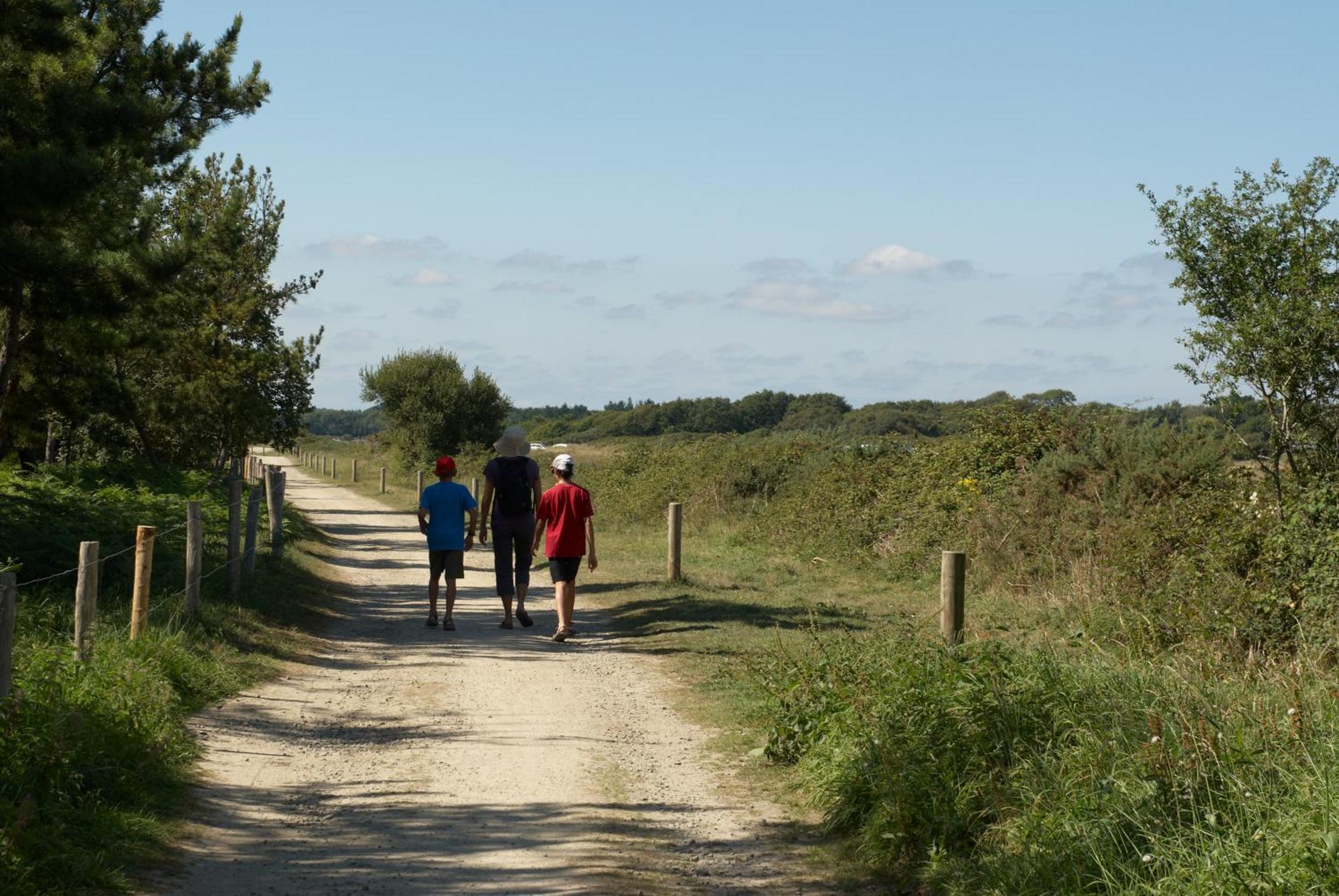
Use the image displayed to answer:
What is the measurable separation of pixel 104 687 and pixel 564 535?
5.97m

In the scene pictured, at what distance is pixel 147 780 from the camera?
7.25 m

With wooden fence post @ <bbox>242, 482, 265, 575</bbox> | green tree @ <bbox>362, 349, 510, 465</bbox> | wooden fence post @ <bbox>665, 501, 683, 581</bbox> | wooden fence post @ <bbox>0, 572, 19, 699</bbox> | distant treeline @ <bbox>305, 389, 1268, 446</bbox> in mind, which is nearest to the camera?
wooden fence post @ <bbox>0, 572, 19, 699</bbox>

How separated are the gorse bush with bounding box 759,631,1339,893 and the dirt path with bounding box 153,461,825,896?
589 mm

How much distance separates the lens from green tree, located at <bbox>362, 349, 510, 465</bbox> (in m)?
55.0

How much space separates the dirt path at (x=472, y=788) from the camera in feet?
19.9

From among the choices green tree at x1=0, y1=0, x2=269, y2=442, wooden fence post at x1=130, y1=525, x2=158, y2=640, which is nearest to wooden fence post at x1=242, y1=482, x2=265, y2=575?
green tree at x1=0, y1=0, x2=269, y2=442

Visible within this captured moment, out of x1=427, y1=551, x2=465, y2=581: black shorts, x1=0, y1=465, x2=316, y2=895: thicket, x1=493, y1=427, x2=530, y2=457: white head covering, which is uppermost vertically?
x1=493, y1=427, x2=530, y2=457: white head covering

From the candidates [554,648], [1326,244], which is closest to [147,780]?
[554,648]

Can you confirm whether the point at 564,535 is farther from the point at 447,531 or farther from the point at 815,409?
the point at 815,409

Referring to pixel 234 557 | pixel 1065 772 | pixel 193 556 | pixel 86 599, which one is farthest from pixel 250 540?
pixel 1065 772

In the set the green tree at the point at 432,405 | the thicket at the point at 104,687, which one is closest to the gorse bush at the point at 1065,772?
the thicket at the point at 104,687

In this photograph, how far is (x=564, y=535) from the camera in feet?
44.7

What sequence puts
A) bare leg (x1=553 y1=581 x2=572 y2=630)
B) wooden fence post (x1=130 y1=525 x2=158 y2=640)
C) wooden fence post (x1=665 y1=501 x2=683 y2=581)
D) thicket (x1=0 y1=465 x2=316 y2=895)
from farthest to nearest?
wooden fence post (x1=665 y1=501 x2=683 y2=581)
bare leg (x1=553 y1=581 x2=572 y2=630)
wooden fence post (x1=130 y1=525 x2=158 y2=640)
thicket (x1=0 y1=465 x2=316 y2=895)

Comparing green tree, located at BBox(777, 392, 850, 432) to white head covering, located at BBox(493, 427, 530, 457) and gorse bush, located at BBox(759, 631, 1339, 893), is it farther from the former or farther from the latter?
gorse bush, located at BBox(759, 631, 1339, 893)
